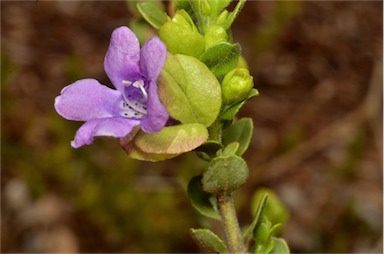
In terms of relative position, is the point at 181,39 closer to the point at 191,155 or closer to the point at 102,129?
the point at 102,129

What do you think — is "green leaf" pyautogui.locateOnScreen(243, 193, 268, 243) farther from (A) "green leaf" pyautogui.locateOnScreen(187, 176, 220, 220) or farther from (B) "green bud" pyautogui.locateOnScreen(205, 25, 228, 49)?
(B) "green bud" pyautogui.locateOnScreen(205, 25, 228, 49)

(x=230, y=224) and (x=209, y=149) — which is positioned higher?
(x=209, y=149)

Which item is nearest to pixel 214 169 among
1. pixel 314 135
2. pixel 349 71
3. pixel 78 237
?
pixel 78 237

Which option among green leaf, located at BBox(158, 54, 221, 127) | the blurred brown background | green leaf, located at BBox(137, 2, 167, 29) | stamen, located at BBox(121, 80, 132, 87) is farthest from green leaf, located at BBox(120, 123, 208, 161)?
the blurred brown background

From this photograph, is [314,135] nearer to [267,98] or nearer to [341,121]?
[341,121]

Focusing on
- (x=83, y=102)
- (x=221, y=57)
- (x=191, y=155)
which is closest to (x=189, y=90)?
(x=221, y=57)

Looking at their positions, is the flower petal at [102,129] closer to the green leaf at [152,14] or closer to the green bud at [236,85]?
the green bud at [236,85]

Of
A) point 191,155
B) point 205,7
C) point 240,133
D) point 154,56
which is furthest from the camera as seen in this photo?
point 191,155
